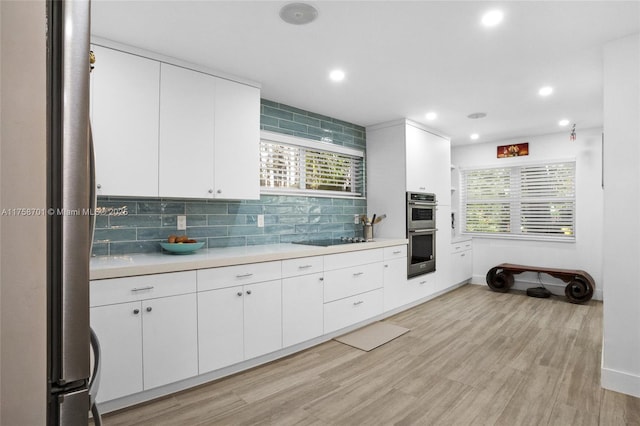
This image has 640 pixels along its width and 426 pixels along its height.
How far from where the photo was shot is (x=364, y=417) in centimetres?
203

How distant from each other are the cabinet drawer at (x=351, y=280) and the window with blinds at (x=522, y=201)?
3144 millimetres

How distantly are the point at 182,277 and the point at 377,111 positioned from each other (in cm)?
290

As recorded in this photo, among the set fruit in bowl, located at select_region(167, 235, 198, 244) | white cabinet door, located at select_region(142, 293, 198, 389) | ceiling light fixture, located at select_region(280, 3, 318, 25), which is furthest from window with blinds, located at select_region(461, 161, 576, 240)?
white cabinet door, located at select_region(142, 293, 198, 389)

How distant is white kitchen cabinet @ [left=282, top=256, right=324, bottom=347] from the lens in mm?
→ 2816

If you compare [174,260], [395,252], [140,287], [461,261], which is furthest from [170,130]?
[461,261]

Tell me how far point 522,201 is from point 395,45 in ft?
14.1

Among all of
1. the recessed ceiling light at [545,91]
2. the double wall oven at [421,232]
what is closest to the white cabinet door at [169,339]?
the double wall oven at [421,232]

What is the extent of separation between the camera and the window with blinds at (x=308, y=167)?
11.9 ft

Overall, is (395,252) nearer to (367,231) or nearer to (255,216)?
(367,231)

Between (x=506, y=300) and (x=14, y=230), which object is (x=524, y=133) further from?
(x=14, y=230)

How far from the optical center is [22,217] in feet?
1.70

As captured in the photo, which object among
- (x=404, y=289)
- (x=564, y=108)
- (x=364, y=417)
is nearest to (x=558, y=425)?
(x=364, y=417)

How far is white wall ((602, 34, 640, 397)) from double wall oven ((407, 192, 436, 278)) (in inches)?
83.1

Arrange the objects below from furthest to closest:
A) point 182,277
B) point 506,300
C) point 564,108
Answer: point 506,300
point 564,108
point 182,277
